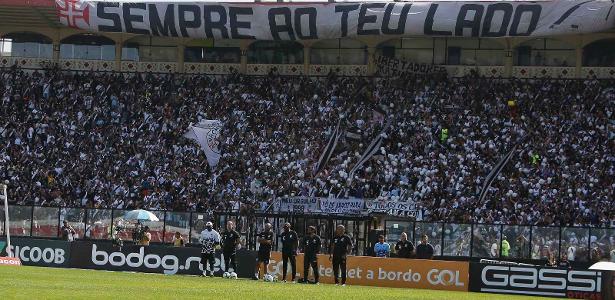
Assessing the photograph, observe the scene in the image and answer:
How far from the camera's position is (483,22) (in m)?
59.8

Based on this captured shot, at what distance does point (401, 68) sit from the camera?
65.0 meters

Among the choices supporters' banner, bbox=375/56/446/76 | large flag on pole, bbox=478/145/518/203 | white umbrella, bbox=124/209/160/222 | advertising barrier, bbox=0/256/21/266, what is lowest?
advertising barrier, bbox=0/256/21/266

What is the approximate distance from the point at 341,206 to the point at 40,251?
14.7m

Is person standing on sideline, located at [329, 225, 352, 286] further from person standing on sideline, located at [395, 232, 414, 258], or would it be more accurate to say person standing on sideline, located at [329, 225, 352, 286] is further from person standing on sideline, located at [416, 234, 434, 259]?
person standing on sideline, located at [416, 234, 434, 259]

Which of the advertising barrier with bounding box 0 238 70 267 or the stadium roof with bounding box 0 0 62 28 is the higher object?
the stadium roof with bounding box 0 0 62 28

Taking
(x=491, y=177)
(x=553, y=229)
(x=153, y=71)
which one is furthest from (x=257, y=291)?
(x=153, y=71)

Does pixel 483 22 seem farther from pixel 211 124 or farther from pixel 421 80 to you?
pixel 211 124

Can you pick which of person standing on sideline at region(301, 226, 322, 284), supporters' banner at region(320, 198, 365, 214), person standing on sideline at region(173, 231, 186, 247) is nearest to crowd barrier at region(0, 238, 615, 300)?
person standing on sideline at region(301, 226, 322, 284)

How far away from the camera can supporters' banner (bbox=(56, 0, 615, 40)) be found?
58656mm

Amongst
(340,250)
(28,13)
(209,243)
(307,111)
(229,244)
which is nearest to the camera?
(340,250)

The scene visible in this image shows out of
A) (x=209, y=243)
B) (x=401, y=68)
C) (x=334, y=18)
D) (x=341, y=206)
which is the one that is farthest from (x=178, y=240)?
(x=401, y=68)

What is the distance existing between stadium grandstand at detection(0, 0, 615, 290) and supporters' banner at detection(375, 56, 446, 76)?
95mm

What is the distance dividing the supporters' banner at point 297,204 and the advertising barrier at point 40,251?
13700mm

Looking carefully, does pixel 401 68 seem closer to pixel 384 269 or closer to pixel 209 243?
pixel 384 269
